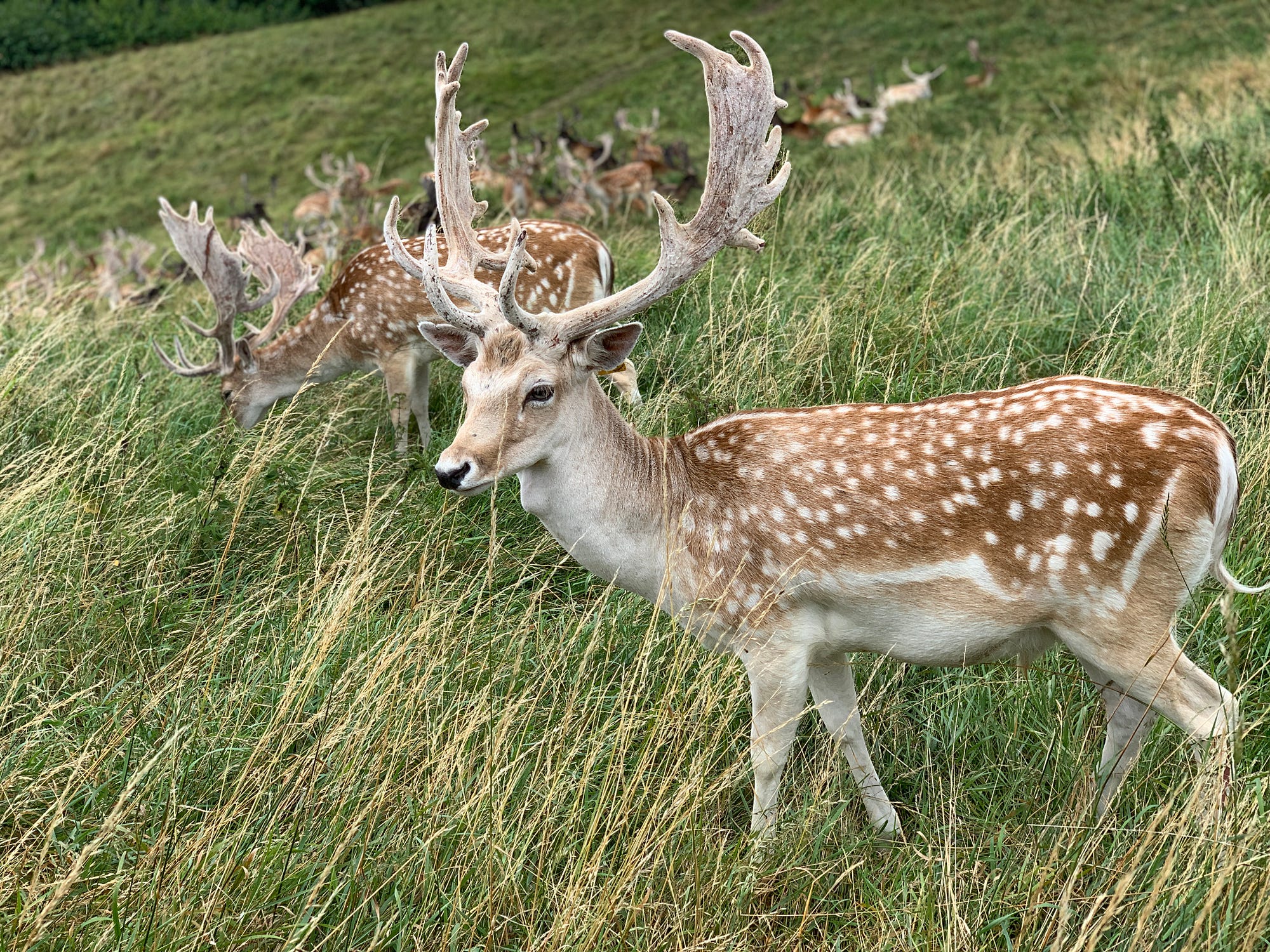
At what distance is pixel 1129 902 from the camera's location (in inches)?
101

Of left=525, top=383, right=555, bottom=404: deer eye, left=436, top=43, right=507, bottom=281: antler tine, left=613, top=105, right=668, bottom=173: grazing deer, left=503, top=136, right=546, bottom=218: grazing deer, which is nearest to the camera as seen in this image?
left=525, top=383, right=555, bottom=404: deer eye

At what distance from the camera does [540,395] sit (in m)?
3.26

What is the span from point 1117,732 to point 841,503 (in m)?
1.02

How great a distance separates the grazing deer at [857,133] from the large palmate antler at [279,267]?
798cm

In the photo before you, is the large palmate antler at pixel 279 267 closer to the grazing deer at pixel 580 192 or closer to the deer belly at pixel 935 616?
the grazing deer at pixel 580 192

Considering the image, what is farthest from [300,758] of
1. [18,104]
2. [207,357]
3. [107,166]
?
[18,104]

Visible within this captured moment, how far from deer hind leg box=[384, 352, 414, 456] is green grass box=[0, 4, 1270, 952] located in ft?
0.54

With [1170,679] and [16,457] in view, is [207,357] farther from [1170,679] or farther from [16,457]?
[1170,679]

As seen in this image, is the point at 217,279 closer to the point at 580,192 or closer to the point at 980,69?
the point at 580,192

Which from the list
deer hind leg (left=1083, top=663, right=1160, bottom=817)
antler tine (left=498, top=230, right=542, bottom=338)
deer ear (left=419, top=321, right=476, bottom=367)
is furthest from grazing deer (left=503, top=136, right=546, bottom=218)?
deer hind leg (left=1083, top=663, right=1160, bottom=817)

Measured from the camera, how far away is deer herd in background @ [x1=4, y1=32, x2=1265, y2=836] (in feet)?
9.53

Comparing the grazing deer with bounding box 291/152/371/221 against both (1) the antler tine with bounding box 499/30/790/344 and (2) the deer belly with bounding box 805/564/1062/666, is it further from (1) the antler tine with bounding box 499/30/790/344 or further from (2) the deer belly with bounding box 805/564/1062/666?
(2) the deer belly with bounding box 805/564/1062/666

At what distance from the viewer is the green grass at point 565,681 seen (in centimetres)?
259

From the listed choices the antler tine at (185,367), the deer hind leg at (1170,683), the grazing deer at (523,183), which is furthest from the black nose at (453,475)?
the grazing deer at (523,183)
